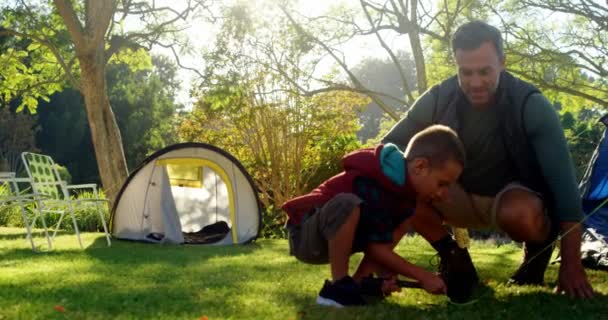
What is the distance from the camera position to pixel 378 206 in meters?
2.86

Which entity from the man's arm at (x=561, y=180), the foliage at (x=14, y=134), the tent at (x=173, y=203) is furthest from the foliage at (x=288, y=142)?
the foliage at (x=14, y=134)

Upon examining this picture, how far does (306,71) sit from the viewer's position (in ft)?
35.2

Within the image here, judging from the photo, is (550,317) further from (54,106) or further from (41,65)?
(54,106)

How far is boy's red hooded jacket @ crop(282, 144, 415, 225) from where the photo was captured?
2840mm

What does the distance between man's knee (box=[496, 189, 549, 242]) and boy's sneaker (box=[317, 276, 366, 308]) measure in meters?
0.80

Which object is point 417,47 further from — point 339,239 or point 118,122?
point 118,122

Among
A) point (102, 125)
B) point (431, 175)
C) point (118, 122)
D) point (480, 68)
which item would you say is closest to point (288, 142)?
point (102, 125)

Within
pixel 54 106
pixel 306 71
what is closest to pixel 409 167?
pixel 306 71

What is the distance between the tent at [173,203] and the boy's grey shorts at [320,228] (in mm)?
5246

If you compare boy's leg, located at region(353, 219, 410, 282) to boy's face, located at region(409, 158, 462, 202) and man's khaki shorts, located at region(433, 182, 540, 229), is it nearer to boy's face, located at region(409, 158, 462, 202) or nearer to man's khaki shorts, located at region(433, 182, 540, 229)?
boy's face, located at region(409, 158, 462, 202)

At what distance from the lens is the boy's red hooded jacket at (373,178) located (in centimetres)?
284

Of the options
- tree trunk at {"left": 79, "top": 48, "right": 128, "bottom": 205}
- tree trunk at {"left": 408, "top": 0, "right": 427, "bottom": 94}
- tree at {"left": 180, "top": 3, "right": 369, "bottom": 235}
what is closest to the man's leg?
tree trunk at {"left": 408, "top": 0, "right": 427, "bottom": 94}

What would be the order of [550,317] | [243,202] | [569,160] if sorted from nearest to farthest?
[550,317]
[569,160]
[243,202]

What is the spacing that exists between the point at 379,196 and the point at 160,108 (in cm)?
2950
